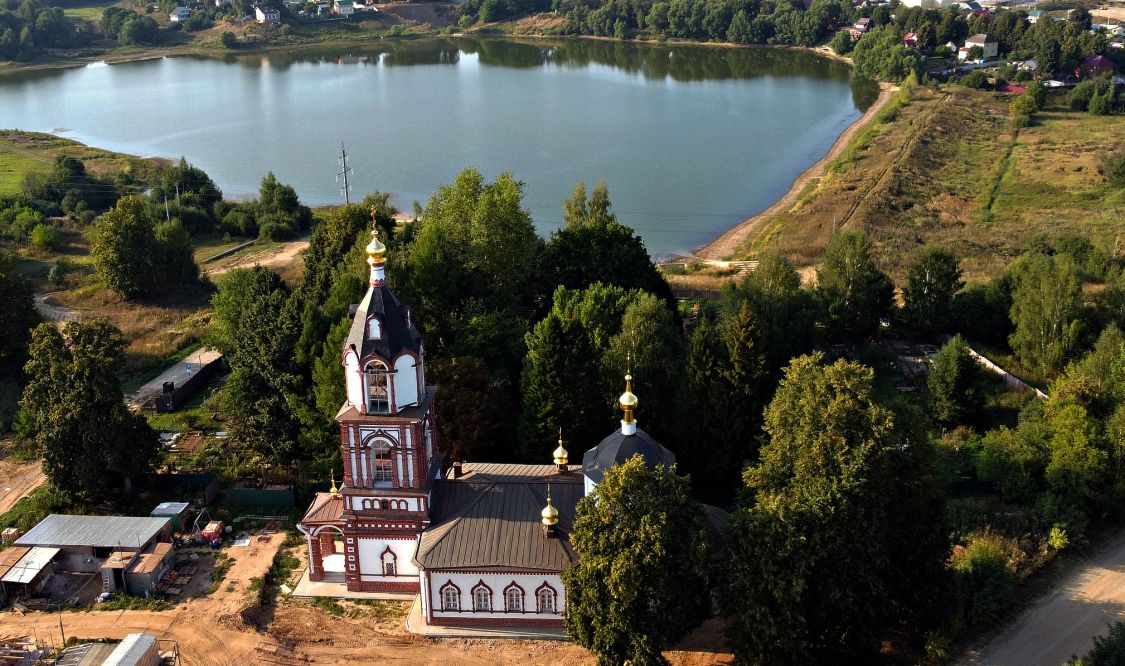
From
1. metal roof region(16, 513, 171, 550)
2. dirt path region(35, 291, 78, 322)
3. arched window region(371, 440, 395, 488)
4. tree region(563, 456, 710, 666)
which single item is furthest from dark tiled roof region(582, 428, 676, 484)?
dirt path region(35, 291, 78, 322)

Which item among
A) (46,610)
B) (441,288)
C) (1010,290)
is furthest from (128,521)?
(1010,290)

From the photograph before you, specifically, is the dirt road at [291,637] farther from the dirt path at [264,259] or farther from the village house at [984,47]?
the village house at [984,47]

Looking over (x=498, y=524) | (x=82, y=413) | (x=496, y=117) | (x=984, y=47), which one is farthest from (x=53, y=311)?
(x=984, y=47)

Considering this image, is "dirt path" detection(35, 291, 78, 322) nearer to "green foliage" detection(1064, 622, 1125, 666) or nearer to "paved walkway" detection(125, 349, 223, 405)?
"paved walkway" detection(125, 349, 223, 405)

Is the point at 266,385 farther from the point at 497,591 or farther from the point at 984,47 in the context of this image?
the point at 984,47

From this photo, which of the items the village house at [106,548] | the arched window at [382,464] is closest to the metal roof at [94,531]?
the village house at [106,548]

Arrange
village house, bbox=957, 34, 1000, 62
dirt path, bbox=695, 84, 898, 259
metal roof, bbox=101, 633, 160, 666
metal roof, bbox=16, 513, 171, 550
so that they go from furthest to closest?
village house, bbox=957, 34, 1000, 62, dirt path, bbox=695, 84, 898, 259, metal roof, bbox=16, 513, 171, 550, metal roof, bbox=101, 633, 160, 666

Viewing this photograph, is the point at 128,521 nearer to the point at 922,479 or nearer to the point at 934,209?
the point at 922,479

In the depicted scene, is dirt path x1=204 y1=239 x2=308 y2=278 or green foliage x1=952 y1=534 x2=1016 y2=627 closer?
green foliage x1=952 y1=534 x2=1016 y2=627
